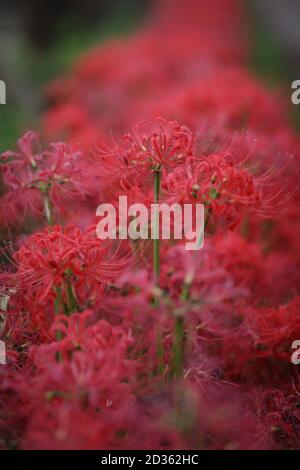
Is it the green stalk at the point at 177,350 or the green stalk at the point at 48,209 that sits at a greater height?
the green stalk at the point at 48,209

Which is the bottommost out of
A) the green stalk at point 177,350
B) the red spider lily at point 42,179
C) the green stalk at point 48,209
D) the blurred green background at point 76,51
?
the green stalk at point 177,350

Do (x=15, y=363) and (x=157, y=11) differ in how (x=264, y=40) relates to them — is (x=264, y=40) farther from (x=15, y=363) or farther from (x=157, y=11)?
(x=15, y=363)

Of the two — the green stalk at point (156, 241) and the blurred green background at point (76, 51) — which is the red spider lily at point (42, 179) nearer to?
the green stalk at point (156, 241)

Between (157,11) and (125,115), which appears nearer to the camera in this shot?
(125,115)

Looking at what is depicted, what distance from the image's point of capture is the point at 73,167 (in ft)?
6.17

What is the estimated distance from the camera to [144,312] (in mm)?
1539

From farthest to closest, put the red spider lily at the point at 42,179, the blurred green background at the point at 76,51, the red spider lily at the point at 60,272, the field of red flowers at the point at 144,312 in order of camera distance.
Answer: the blurred green background at the point at 76,51 < the red spider lily at the point at 42,179 < the red spider lily at the point at 60,272 < the field of red flowers at the point at 144,312

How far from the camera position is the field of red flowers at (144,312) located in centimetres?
145

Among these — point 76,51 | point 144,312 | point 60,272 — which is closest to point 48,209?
point 60,272

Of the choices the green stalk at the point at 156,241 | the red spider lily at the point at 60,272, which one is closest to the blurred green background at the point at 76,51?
the red spider lily at the point at 60,272

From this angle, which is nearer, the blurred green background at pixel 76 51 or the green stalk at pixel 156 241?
the green stalk at pixel 156 241

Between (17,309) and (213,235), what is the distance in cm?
86

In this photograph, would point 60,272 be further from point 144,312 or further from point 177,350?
point 177,350
